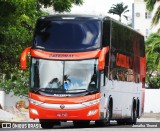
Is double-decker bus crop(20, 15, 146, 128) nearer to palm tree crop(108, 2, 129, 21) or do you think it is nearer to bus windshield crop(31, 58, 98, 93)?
bus windshield crop(31, 58, 98, 93)

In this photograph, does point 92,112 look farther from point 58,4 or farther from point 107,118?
point 58,4

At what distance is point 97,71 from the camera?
1032 inches

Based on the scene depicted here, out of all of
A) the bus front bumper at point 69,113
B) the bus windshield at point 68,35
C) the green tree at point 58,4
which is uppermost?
the green tree at point 58,4

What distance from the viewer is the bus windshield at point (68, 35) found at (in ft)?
86.7

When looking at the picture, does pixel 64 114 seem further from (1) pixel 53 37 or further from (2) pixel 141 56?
(2) pixel 141 56

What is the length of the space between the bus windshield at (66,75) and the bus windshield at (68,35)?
1.71ft

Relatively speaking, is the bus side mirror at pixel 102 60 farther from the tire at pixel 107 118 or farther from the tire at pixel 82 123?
the tire at pixel 82 123

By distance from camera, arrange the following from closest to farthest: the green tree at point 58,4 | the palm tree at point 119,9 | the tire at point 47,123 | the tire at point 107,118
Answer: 1. the tire at point 107,118
2. the tire at point 47,123
3. the green tree at point 58,4
4. the palm tree at point 119,9

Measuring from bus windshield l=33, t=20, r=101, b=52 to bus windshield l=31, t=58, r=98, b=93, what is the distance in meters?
0.52

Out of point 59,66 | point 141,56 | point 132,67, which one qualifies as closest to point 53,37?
point 59,66

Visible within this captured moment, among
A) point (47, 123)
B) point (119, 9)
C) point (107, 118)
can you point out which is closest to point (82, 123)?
point (47, 123)

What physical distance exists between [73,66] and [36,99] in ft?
5.73

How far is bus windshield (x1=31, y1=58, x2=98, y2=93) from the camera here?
86.1 feet

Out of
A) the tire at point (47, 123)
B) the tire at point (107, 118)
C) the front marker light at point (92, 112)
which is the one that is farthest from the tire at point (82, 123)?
the front marker light at point (92, 112)
